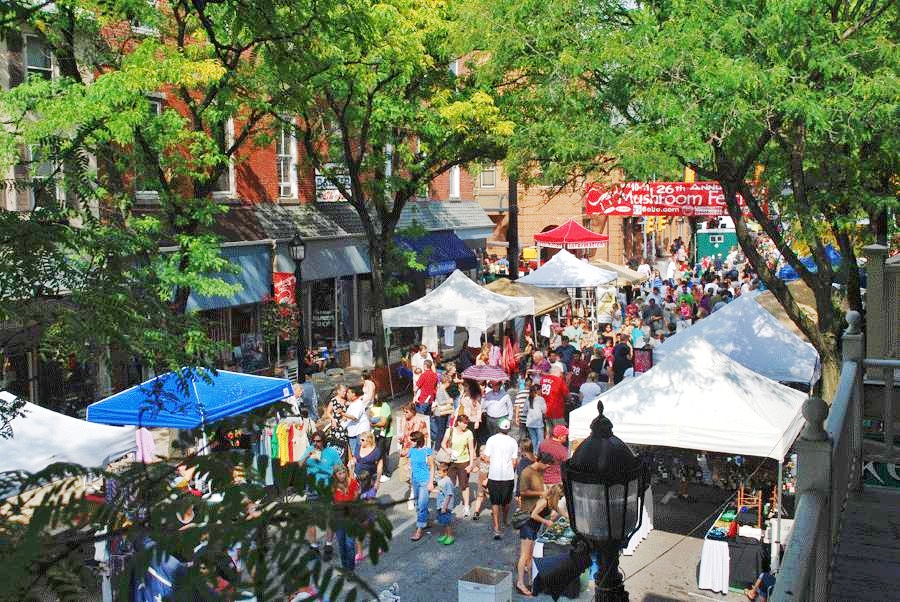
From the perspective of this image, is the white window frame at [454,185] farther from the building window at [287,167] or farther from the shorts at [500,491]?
the shorts at [500,491]

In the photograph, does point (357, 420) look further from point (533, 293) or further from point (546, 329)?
point (533, 293)

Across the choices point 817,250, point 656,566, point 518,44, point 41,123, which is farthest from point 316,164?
point 656,566

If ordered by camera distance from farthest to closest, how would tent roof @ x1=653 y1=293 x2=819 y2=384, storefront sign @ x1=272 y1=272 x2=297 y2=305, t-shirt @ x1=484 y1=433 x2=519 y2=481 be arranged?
storefront sign @ x1=272 y1=272 x2=297 y2=305, tent roof @ x1=653 y1=293 x2=819 y2=384, t-shirt @ x1=484 y1=433 x2=519 y2=481

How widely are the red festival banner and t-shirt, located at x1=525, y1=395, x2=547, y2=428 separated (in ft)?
26.9

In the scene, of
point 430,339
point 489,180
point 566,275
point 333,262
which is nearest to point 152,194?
point 333,262

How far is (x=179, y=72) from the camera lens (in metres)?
14.5

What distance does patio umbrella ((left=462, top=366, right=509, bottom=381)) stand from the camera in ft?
57.6

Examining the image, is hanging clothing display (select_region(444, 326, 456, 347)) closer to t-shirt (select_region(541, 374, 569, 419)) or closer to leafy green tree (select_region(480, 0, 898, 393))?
t-shirt (select_region(541, 374, 569, 419))

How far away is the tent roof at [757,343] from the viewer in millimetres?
16391

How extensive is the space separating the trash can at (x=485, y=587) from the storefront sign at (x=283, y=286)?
15758mm

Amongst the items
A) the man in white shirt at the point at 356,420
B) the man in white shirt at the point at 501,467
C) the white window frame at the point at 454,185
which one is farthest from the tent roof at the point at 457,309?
the white window frame at the point at 454,185

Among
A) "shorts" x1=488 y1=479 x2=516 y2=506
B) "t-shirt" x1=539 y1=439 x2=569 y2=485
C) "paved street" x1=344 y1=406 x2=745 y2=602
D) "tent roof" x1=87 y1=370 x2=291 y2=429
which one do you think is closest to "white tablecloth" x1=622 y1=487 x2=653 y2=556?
"paved street" x1=344 y1=406 x2=745 y2=602

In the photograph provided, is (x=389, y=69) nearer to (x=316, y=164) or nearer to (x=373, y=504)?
(x=316, y=164)

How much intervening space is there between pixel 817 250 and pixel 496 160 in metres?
10.1
